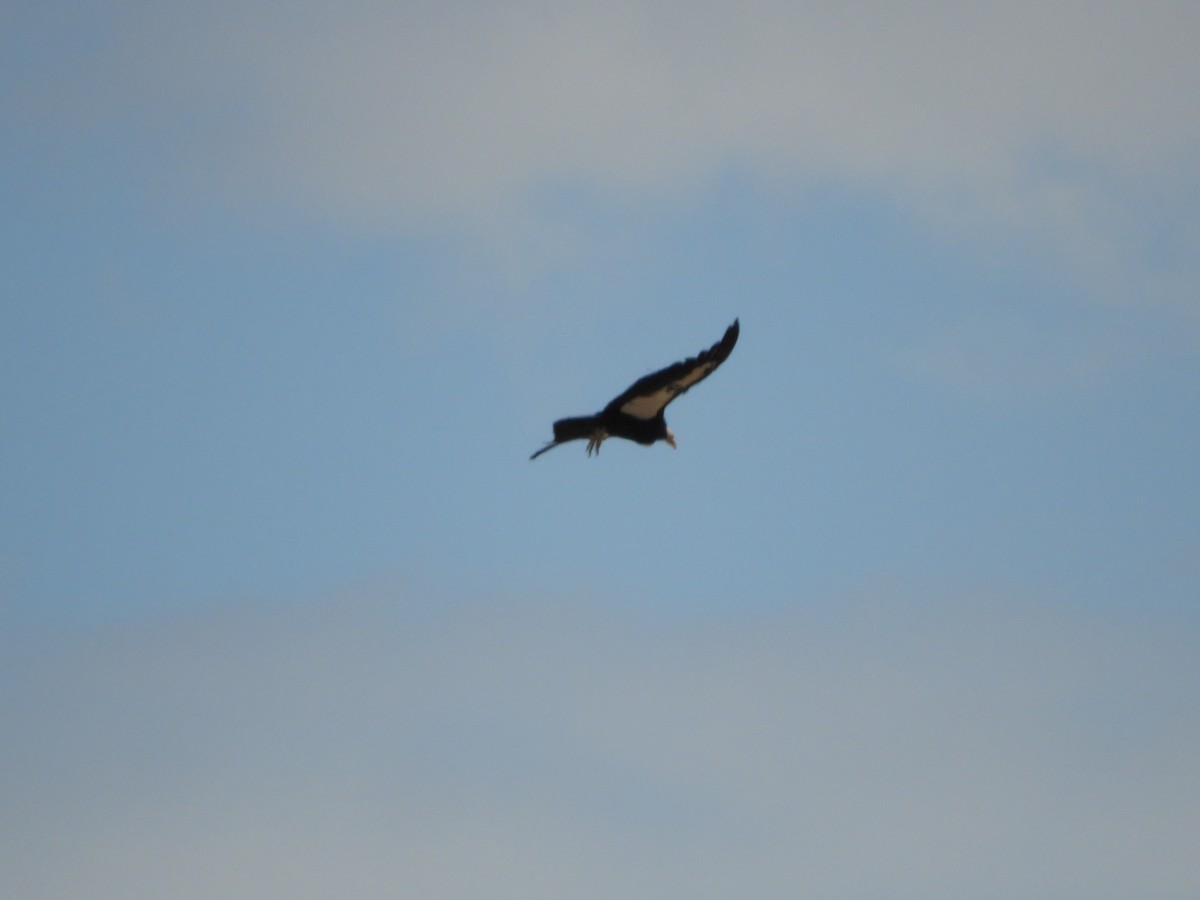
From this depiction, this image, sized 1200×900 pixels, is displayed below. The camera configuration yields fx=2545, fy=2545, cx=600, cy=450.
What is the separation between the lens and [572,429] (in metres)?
58.1

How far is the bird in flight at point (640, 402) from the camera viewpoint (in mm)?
57812

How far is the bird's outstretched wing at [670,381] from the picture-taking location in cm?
5772

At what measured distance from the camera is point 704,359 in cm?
5778

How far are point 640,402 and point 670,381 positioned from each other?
2.92ft

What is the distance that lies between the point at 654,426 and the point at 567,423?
8.91ft

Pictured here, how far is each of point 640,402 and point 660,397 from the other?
543 mm

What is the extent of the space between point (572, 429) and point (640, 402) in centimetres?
177

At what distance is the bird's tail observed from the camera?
58.0 meters

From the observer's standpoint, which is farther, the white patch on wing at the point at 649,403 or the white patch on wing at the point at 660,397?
the white patch on wing at the point at 649,403

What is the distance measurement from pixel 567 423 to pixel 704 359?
344cm

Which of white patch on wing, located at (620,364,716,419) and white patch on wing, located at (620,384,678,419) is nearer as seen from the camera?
white patch on wing, located at (620,364,716,419)

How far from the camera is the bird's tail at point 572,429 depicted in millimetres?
58000

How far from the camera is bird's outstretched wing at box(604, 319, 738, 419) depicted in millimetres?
57719

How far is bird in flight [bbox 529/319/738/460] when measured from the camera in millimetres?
57812
